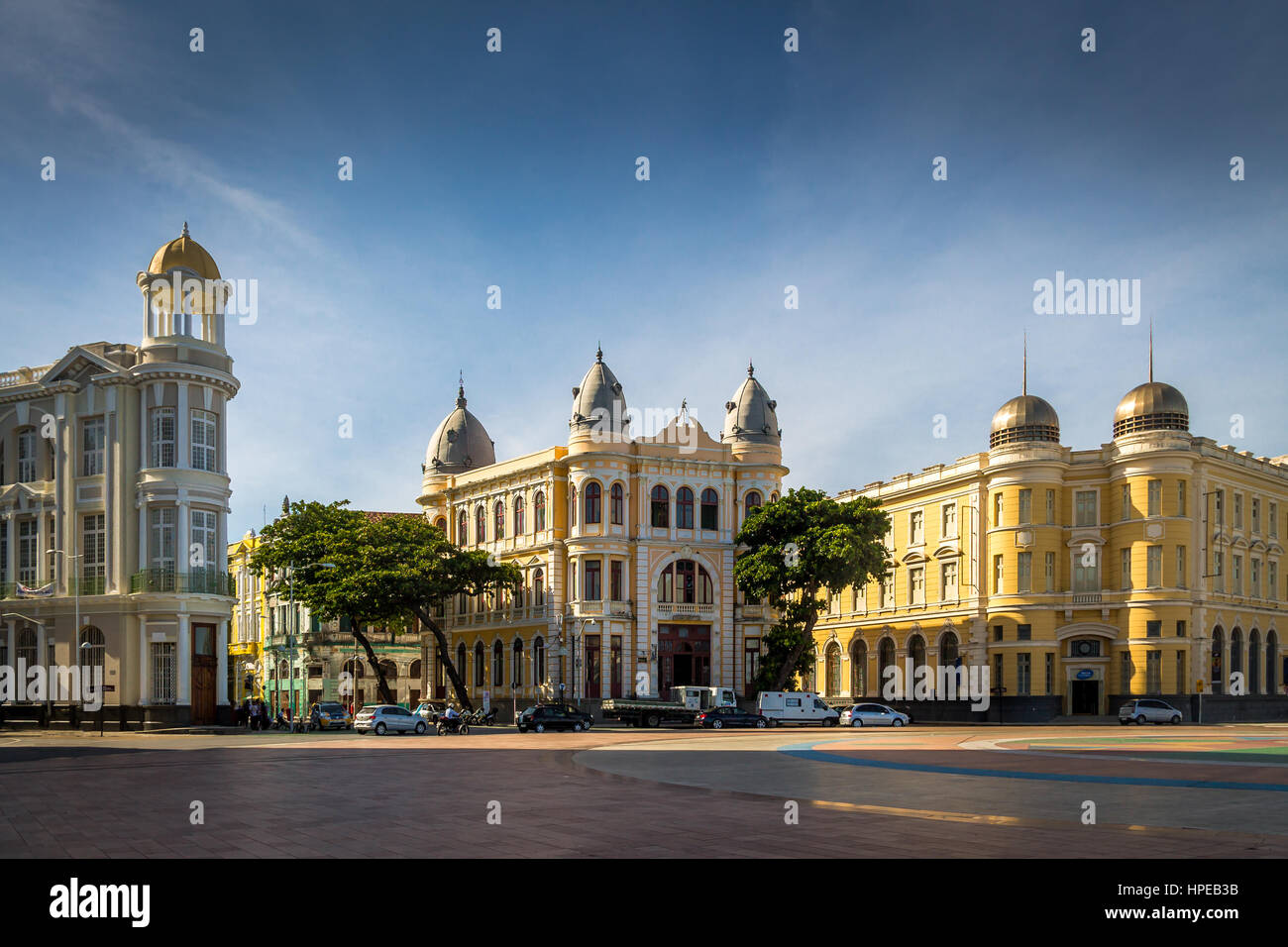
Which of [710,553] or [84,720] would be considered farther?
[710,553]

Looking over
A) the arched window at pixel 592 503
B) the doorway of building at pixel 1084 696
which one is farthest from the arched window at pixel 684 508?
the doorway of building at pixel 1084 696

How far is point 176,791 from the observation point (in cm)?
2194

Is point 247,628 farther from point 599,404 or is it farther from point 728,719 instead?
point 728,719

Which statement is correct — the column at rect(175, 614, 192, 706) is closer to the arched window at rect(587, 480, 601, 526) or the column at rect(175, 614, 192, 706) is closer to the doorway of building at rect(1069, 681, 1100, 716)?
the arched window at rect(587, 480, 601, 526)

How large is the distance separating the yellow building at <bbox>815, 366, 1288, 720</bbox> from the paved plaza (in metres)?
35.8

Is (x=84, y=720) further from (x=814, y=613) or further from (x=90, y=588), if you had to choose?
(x=814, y=613)

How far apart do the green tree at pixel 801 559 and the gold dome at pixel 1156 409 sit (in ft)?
56.4

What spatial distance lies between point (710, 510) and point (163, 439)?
33259mm

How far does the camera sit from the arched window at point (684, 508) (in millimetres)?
74000

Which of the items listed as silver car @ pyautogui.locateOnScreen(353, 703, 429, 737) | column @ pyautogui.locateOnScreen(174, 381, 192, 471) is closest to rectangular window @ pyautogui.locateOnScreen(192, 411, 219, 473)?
column @ pyautogui.locateOnScreen(174, 381, 192, 471)

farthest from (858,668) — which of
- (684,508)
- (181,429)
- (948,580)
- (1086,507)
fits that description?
(181,429)
